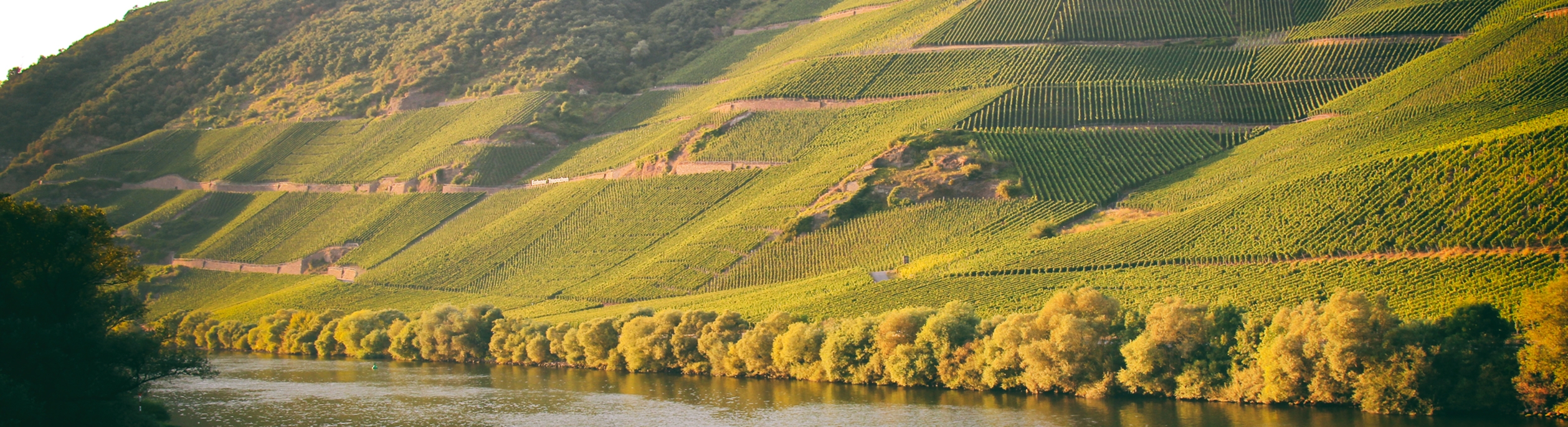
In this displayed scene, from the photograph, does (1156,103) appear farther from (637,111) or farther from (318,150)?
(318,150)

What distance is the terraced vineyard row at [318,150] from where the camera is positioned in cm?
11375

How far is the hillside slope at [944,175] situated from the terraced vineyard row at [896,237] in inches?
8.8

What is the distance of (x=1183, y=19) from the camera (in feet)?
323

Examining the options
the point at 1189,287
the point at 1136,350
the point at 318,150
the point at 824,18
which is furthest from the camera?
the point at 824,18

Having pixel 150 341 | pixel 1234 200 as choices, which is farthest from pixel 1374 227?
pixel 150 341

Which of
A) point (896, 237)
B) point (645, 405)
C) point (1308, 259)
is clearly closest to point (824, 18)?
point (896, 237)

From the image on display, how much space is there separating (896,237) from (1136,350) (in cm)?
2733

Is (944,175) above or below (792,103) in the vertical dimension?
below

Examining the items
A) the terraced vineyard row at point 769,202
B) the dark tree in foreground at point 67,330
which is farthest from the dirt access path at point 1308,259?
the dark tree in foreground at point 67,330

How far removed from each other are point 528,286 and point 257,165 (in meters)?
51.8

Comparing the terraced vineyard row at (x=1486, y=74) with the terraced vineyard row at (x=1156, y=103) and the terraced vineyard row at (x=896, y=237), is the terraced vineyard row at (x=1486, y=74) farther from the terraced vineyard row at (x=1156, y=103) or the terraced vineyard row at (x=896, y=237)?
the terraced vineyard row at (x=896, y=237)

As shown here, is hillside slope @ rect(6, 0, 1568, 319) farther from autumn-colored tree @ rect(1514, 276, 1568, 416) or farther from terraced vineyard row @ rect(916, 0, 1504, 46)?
autumn-colored tree @ rect(1514, 276, 1568, 416)

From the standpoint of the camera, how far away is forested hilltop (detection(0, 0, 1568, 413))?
2089 inches

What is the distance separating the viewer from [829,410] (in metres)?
50.8
